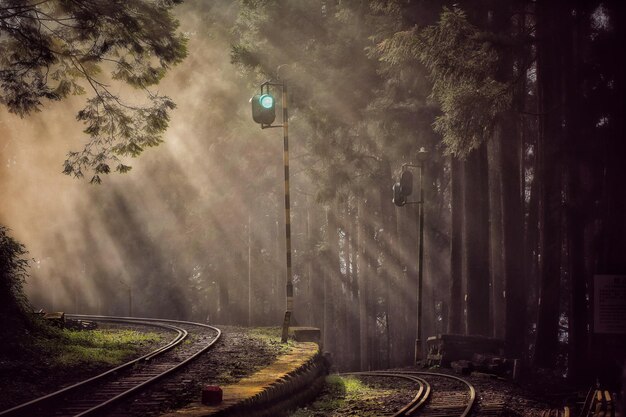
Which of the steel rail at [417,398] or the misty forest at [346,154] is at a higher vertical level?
the misty forest at [346,154]

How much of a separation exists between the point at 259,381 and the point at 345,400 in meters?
2.74

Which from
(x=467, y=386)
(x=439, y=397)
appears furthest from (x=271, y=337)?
(x=439, y=397)

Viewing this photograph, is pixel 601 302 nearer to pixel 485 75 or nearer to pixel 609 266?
pixel 609 266

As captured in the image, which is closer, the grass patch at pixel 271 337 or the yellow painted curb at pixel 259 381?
the yellow painted curb at pixel 259 381

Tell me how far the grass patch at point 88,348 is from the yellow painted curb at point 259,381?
10.3 feet

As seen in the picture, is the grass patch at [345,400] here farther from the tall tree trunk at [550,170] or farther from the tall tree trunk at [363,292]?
the tall tree trunk at [363,292]

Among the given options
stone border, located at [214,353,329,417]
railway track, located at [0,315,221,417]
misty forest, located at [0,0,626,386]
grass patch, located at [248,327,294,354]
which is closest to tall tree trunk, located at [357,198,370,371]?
misty forest, located at [0,0,626,386]

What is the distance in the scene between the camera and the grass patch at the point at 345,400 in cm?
1208

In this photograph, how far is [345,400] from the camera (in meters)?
13.6

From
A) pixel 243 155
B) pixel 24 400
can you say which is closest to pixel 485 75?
pixel 24 400

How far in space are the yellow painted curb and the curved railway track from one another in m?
2.02

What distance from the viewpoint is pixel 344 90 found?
978 inches

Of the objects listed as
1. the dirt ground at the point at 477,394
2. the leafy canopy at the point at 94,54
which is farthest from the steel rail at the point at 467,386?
the leafy canopy at the point at 94,54

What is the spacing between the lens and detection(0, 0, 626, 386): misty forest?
1633cm
